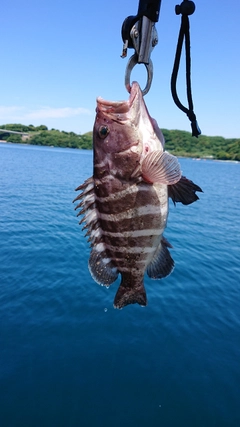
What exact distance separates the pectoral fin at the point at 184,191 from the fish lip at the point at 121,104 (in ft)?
2.61

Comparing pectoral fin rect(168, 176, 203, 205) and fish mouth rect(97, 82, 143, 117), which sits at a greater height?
fish mouth rect(97, 82, 143, 117)

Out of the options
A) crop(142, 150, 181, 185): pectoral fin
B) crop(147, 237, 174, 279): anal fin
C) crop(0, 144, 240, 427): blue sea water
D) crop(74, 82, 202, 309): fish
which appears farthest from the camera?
crop(0, 144, 240, 427): blue sea water

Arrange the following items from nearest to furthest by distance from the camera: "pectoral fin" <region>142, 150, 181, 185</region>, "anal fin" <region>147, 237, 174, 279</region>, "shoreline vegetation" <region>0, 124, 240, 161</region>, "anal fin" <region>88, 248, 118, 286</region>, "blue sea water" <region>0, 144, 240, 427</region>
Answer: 1. "pectoral fin" <region>142, 150, 181, 185</region>
2. "anal fin" <region>88, 248, 118, 286</region>
3. "anal fin" <region>147, 237, 174, 279</region>
4. "blue sea water" <region>0, 144, 240, 427</region>
5. "shoreline vegetation" <region>0, 124, 240, 161</region>

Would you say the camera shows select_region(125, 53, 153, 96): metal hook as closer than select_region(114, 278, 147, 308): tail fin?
Yes

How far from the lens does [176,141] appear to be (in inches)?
5556

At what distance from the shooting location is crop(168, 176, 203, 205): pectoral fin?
2584 millimetres

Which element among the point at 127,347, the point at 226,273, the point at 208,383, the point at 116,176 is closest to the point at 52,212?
the point at 226,273

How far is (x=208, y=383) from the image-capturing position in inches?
325

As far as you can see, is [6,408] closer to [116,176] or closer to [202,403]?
[202,403]

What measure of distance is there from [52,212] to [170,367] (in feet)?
59.6

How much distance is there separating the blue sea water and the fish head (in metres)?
7.28

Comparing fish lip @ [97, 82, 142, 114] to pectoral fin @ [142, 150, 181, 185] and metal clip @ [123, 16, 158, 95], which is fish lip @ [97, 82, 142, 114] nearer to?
metal clip @ [123, 16, 158, 95]

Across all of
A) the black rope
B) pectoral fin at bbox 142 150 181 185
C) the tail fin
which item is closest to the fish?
pectoral fin at bbox 142 150 181 185

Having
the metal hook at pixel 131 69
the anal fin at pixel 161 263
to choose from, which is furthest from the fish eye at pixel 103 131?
the anal fin at pixel 161 263
